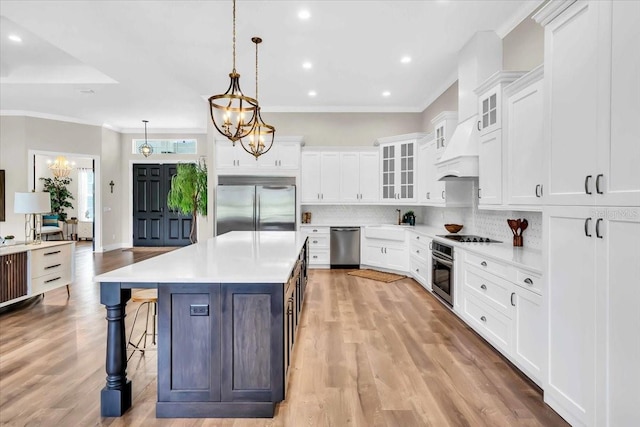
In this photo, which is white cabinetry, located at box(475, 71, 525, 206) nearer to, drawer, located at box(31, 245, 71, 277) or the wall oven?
the wall oven

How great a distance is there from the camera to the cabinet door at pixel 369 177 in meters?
6.69

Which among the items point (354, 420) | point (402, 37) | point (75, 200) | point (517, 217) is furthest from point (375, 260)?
point (75, 200)

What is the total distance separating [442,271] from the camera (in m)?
4.20

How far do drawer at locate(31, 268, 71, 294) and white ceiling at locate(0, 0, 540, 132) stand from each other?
2.85 meters

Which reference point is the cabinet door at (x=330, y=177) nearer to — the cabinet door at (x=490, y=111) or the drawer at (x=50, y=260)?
the cabinet door at (x=490, y=111)

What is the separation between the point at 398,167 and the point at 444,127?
153 centimetres

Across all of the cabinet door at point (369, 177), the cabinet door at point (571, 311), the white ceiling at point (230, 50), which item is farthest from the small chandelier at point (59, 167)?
the cabinet door at point (571, 311)

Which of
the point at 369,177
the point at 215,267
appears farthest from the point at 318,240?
the point at 215,267

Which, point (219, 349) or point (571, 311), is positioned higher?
point (571, 311)

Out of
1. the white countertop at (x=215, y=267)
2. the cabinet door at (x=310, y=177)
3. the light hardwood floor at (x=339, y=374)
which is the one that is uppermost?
the cabinet door at (x=310, y=177)

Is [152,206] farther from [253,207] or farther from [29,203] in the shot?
[29,203]

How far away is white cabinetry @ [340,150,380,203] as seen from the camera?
6.70 meters

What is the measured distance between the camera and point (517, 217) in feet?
12.0

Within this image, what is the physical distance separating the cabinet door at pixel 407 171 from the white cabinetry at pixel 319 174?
1.19 meters
